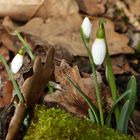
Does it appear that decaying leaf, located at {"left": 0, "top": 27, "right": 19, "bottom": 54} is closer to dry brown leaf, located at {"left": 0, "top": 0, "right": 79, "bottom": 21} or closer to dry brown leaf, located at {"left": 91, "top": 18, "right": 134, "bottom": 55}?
dry brown leaf, located at {"left": 0, "top": 0, "right": 79, "bottom": 21}

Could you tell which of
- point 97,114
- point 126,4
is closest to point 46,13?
point 126,4

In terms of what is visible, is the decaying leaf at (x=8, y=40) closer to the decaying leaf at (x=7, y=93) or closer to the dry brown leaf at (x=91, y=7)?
the decaying leaf at (x=7, y=93)

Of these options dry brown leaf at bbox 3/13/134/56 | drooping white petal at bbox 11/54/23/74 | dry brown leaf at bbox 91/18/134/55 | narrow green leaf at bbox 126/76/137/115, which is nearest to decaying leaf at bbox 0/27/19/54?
dry brown leaf at bbox 3/13/134/56

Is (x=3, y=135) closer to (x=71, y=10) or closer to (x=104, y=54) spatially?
(x=104, y=54)

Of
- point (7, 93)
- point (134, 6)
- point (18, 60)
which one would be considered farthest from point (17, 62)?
point (134, 6)

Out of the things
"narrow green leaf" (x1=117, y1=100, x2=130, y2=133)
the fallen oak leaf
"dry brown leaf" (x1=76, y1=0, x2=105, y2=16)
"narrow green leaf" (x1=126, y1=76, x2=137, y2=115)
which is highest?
the fallen oak leaf

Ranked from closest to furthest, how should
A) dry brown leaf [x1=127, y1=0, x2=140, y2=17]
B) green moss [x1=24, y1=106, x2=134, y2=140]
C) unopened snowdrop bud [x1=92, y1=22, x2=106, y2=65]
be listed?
unopened snowdrop bud [x1=92, y1=22, x2=106, y2=65] → green moss [x1=24, y1=106, x2=134, y2=140] → dry brown leaf [x1=127, y1=0, x2=140, y2=17]

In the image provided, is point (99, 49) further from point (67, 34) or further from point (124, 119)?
point (67, 34)
